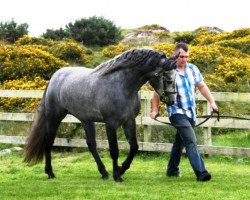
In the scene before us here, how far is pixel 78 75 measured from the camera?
7.92 m

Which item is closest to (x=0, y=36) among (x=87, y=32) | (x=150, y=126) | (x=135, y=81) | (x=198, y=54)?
(x=87, y=32)

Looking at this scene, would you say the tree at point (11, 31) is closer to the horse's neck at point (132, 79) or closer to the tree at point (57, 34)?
the tree at point (57, 34)

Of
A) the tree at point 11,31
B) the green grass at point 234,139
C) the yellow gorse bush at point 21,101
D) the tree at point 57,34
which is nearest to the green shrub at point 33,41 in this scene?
the tree at point 11,31

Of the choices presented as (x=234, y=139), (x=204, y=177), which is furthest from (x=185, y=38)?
(x=204, y=177)

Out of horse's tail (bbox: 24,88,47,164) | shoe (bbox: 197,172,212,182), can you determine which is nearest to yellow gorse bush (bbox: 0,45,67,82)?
horse's tail (bbox: 24,88,47,164)

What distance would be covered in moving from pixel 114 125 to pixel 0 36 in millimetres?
23312

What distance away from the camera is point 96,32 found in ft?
96.8

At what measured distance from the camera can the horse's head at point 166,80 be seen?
6.82m

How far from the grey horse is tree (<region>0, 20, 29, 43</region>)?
70.6ft

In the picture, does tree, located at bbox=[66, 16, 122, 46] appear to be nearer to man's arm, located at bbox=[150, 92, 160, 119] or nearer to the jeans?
man's arm, located at bbox=[150, 92, 160, 119]

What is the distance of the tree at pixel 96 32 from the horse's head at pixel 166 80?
2207cm

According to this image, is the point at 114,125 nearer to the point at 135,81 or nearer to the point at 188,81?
the point at 135,81

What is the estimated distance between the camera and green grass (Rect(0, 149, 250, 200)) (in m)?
6.11

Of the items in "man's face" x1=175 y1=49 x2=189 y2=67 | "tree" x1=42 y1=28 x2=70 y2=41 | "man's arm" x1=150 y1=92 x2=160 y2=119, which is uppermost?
"tree" x1=42 y1=28 x2=70 y2=41
